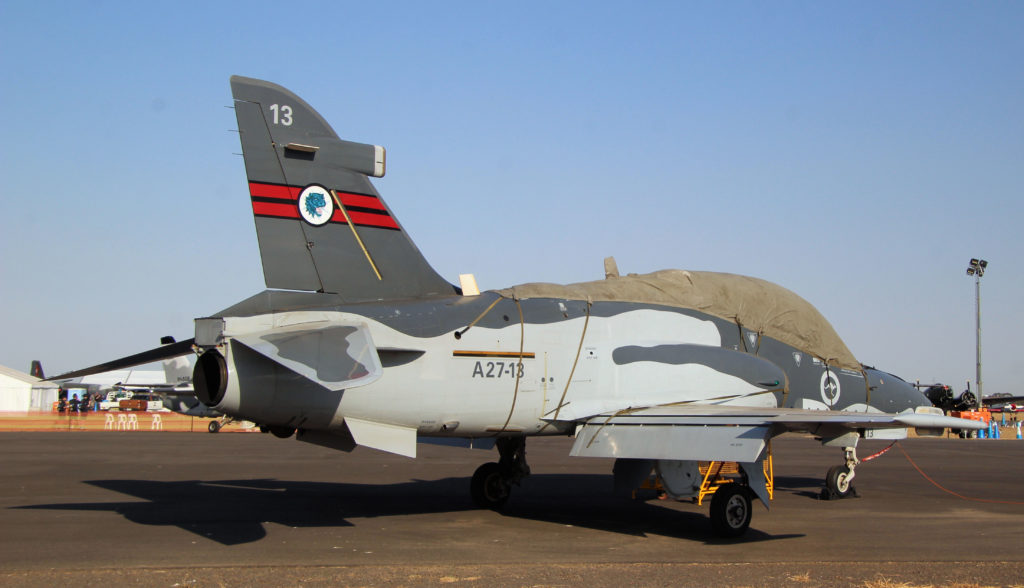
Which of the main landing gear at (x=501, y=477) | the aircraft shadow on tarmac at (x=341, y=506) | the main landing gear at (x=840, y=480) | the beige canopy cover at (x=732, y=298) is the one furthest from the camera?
the main landing gear at (x=840, y=480)

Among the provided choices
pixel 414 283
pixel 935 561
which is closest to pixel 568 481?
pixel 414 283

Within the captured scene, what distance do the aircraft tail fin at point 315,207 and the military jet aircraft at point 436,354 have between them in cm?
2

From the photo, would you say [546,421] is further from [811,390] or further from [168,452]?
[168,452]

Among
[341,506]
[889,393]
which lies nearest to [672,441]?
[341,506]

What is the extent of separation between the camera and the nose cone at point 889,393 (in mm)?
14664

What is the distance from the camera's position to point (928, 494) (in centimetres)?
1612

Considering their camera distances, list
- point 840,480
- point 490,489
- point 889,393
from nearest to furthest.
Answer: point 490,489 < point 889,393 < point 840,480

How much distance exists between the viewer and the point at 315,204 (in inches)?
413

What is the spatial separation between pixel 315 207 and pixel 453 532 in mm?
4406

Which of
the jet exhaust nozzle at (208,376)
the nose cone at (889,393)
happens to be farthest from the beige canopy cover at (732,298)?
the jet exhaust nozzle at (208,376)

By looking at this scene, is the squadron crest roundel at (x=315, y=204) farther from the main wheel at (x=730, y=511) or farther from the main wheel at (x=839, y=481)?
the main wheel at (x=839, y=481)

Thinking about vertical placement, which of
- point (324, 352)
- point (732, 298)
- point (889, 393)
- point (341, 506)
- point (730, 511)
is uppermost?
point (732, 298)

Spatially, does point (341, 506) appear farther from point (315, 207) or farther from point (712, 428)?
point (712, 428)

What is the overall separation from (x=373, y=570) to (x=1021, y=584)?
595cm
